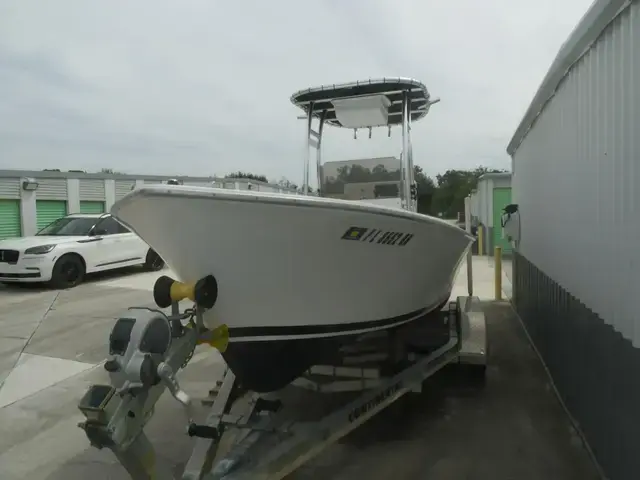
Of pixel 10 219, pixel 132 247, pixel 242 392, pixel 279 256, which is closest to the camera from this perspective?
pixel 279 256

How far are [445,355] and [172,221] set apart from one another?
2752 millimetres

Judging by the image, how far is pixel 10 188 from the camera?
15.5 m

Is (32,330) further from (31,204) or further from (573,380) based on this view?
(31,204)

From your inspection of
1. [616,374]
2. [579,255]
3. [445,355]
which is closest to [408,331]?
[445,355]

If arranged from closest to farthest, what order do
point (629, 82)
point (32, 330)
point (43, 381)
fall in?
point (629, 82), point (43, 381), point (32, 330)

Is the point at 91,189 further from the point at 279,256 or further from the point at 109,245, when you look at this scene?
the point at 279,256

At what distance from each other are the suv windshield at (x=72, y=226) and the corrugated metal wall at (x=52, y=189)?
15.5 feet

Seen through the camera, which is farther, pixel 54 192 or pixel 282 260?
pixel 54 192

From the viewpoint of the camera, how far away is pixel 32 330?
7418mm

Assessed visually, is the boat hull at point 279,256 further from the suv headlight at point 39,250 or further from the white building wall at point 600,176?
the suv headlight at point 39,250

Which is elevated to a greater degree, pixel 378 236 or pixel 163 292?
pixel 378 236

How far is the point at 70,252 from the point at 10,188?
20.2ft

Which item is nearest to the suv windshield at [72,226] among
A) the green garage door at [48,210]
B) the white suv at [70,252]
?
the white suv at [70,252]

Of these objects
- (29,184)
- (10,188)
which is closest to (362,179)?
(29,184)
